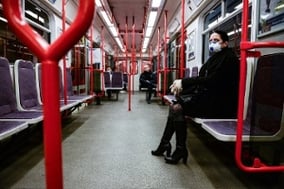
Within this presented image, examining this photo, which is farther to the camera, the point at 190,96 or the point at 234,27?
the point at 234,27

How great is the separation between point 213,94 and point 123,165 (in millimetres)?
1058

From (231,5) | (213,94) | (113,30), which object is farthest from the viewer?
(113,30)

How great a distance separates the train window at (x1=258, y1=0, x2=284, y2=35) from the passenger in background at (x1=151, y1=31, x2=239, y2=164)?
424 mm

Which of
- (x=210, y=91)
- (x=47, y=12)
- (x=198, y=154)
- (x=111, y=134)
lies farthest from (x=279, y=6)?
(x=47, y=12)

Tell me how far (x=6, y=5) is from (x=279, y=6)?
237cm

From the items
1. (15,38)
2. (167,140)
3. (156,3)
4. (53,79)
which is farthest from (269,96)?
(156,3)

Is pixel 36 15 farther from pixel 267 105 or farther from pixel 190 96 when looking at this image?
pixel 267 105

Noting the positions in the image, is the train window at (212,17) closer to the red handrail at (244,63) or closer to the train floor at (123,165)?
the train floor at (123,165)

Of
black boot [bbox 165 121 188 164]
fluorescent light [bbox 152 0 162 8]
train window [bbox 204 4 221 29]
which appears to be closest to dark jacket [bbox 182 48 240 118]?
black boot [bbox 165 121 188 164]

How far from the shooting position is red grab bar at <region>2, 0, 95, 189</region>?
679 mm

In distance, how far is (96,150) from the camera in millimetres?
3135

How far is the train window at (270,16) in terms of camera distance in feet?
8.05

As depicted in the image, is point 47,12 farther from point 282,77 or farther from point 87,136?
point 282,77

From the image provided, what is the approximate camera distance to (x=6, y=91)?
3020 millimetres
